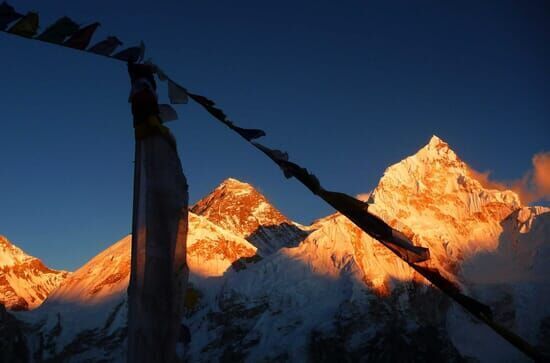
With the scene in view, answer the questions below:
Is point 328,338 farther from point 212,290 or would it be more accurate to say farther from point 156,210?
point 156,210

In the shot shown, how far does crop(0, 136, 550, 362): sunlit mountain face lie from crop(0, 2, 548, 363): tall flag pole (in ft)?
430

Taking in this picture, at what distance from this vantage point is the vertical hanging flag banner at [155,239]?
4.84m

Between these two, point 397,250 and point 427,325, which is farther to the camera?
point 427,325

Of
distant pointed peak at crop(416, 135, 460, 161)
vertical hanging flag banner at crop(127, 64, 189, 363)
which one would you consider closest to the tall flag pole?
vertical hanging flag banner at crop(127, 64, 189, 363)

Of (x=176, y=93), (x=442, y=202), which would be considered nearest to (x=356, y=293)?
(x=442, y=202)

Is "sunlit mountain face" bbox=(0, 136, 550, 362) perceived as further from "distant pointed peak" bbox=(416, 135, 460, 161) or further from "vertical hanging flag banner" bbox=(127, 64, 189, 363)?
"vertical hanging flag banner" bbox=(127, 64, 189, 363)

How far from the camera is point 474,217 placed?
551 feet

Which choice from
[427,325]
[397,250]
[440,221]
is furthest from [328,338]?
[397,250]

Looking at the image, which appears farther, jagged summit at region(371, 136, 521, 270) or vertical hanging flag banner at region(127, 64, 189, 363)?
jagged summit at region(371, 136, 521, 270)

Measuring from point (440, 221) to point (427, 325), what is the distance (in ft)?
121

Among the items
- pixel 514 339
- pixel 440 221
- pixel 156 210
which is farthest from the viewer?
pixel 440 221

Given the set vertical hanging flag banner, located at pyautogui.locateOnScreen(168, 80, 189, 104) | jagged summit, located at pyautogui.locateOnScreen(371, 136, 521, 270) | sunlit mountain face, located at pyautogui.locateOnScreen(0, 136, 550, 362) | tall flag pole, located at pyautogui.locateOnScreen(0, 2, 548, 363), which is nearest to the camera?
tall flag pole, located at pyautogui.locateOnScreen(0, 2, 548, 363)

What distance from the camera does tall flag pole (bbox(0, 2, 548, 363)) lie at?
4828mm

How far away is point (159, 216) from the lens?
199 inches
